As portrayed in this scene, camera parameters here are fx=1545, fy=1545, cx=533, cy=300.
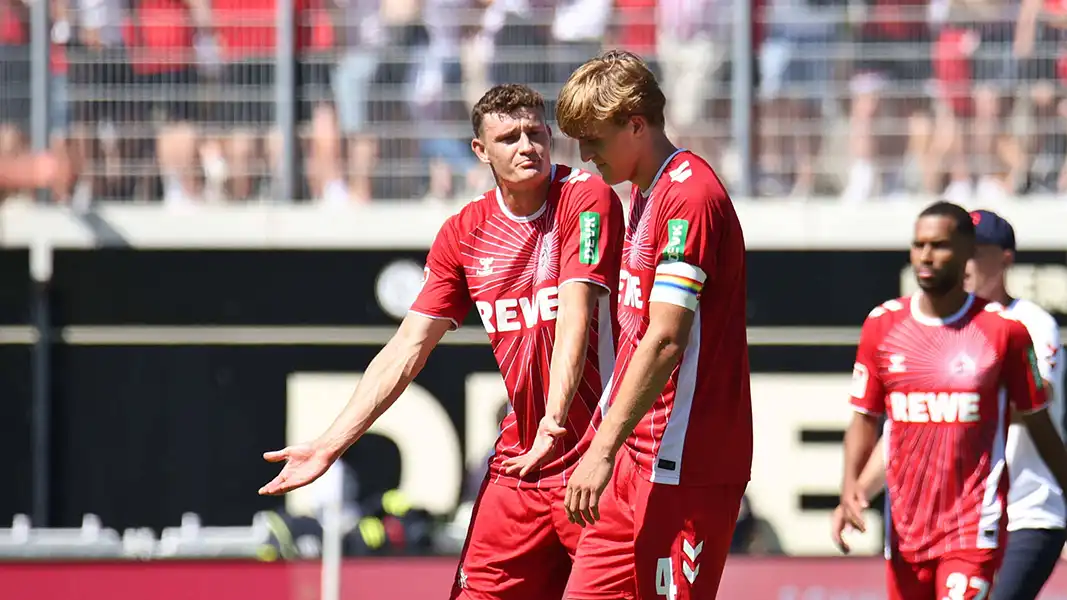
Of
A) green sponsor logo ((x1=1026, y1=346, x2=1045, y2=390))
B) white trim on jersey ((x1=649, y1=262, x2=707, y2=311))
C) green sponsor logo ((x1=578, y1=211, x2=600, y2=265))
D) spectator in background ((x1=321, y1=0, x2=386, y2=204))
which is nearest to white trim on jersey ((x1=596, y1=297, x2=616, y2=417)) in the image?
green sponsor logo ((x1=578, y1=211, x2=600, y2=265))

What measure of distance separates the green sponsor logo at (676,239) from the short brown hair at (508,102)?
853mm

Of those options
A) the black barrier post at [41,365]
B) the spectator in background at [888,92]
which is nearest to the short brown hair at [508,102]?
the spectator in background at [888,92]

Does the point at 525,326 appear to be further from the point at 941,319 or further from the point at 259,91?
the point at 259,91

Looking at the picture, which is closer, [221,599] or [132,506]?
[221,599]

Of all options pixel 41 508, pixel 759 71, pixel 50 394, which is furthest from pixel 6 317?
pixel 759 71

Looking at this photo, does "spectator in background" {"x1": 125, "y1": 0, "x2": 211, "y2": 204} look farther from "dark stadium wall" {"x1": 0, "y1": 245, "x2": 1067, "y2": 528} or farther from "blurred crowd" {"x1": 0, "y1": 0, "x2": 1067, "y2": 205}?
"dark stadium wall" {"x1": 0, "y1": 245, "x2": 1067, "y2": 528}

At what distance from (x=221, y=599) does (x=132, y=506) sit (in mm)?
2727

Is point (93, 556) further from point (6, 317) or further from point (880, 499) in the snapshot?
point (880, 499)

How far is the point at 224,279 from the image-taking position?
10.6 metres

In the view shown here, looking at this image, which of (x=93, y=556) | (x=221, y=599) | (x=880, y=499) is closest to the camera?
(x=221, y=599)

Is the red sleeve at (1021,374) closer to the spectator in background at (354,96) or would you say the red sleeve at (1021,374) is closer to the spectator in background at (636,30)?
the spectator in background at (636,30)

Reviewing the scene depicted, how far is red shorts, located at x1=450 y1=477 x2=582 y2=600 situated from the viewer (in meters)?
4.69

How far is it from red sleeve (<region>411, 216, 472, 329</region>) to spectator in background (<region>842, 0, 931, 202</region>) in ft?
19.5

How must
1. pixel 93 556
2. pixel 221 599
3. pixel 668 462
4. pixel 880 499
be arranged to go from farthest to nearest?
pixel 880 499, pixel 93 556, pixel 221 599, pixel 668 462
